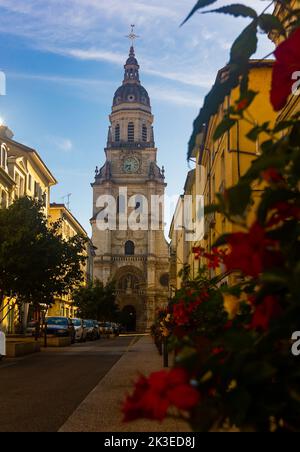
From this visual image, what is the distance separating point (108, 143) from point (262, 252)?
9761cm

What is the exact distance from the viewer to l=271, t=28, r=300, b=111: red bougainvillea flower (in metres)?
1.83

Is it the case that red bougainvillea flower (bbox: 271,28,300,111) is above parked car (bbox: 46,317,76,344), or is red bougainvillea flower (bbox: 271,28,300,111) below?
above

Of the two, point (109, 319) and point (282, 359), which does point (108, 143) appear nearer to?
point (109, 319)

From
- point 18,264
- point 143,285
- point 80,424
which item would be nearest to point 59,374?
point 18,264

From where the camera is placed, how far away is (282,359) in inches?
70.0

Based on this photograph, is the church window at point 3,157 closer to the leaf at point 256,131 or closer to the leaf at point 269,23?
the leaf at point 269,23

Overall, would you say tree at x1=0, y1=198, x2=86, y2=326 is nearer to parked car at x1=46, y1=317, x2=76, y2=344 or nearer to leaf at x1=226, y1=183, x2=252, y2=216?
parked car at x1=46, y1=317, x2=76, y2=344

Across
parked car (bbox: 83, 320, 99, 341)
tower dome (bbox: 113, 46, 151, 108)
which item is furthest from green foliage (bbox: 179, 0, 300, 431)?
tower dome (bbox: 113, 46, 151, 108)

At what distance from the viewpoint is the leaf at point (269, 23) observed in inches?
82.0

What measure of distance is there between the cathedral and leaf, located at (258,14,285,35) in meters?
87.7

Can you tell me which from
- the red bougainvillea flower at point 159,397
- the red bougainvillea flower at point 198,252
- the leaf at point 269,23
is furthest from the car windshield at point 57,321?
the red bougainvillea flower at point 159,397

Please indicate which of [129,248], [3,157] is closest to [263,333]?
[3,157]

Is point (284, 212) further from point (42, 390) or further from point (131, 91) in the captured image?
point (131, 91)

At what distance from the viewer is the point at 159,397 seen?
1467 mm
